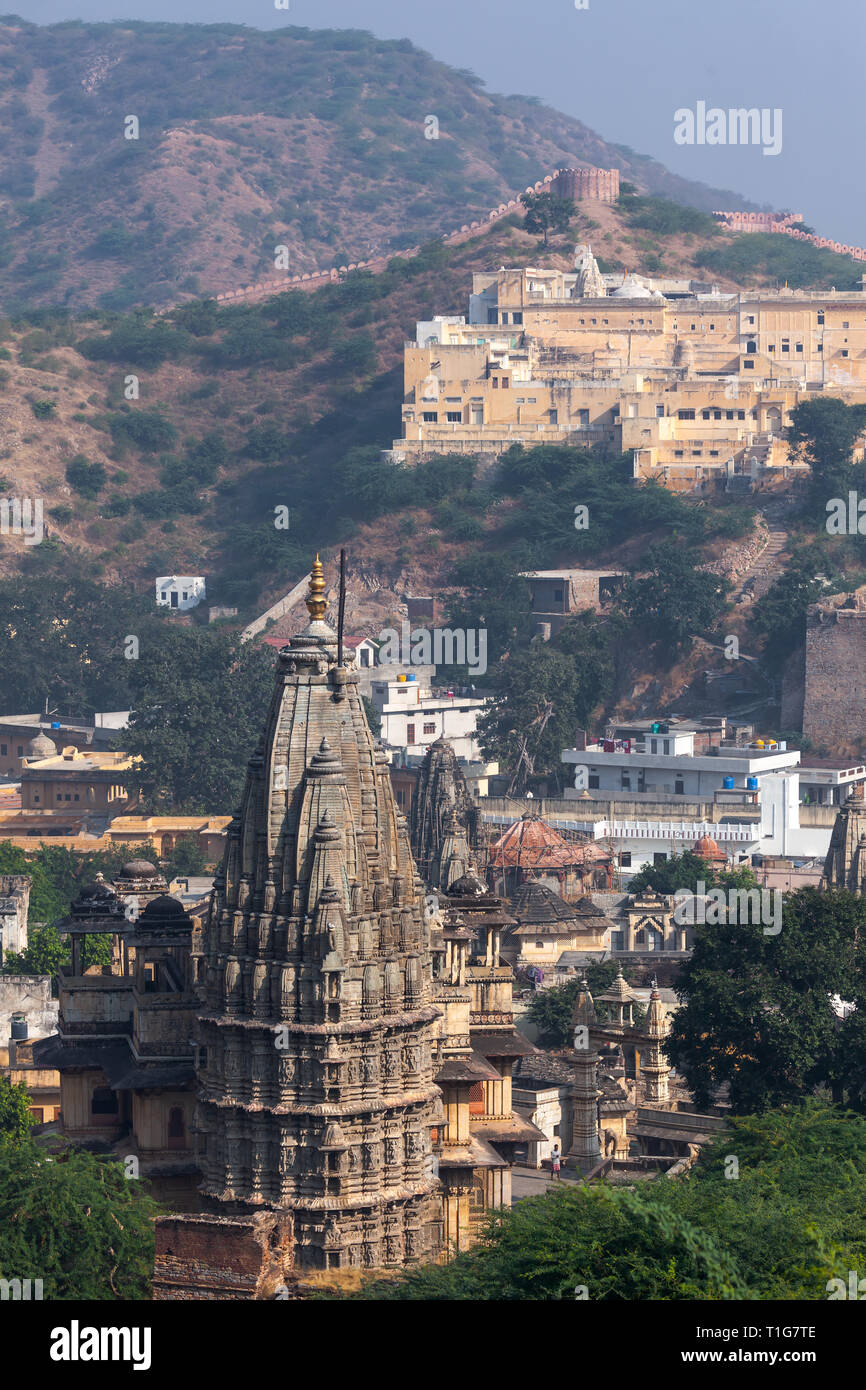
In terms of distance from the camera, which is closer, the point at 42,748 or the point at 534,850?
the point at 534,850

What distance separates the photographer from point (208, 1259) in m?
35.1

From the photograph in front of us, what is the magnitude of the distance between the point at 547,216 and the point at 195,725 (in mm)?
60835

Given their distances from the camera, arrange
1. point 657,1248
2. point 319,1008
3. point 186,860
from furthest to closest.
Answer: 1. point 186,860
2. point 319,1008
3. point 657,1248

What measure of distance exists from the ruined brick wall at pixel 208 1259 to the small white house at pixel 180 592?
104558 mm

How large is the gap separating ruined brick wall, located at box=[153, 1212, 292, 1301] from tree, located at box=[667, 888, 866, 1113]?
16.9 meters

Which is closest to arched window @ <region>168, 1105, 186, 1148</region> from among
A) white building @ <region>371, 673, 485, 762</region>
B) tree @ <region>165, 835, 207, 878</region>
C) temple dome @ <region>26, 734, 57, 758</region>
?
tree @ <region>165, 835, 207, 878</region>

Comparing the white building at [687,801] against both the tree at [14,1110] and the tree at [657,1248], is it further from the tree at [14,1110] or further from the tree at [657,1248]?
the tree at [657,1248]

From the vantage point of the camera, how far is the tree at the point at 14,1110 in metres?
46.6

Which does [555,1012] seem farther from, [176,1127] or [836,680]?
[836,680]

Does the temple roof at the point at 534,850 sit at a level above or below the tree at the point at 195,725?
below

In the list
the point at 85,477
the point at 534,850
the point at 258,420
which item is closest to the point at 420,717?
the point at 534,850

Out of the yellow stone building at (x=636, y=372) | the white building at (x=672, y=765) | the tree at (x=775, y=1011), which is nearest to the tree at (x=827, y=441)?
the yellow stone building at (x=636, y=372)
